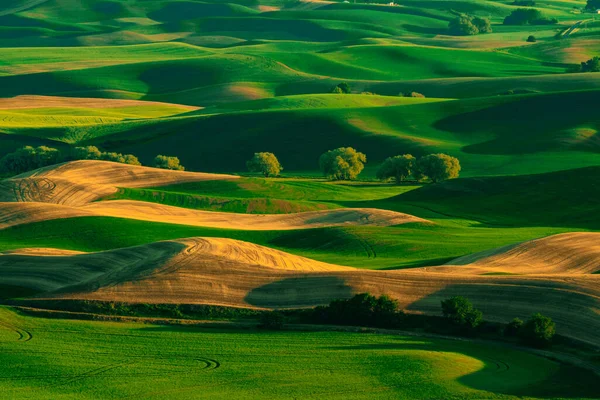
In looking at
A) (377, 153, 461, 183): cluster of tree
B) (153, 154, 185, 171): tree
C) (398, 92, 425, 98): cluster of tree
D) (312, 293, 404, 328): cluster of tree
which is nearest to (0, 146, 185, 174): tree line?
(153, 154, 185, 171): tree

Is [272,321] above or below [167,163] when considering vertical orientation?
above

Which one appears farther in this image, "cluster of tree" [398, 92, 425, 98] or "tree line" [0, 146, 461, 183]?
"cluster of tree" [398, 92, 425, 98]

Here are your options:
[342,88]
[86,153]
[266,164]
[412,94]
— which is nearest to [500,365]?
[266,164]

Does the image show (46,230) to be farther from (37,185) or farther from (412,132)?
(412,132)

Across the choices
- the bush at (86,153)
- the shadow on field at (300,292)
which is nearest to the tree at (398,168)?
the bush at (86,153)

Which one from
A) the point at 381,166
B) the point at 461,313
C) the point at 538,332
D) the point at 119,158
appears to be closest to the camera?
the point at 538,332

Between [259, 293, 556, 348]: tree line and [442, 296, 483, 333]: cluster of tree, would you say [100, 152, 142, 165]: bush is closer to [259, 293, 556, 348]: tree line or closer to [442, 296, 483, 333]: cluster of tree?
[259, 293, 556, 348]: tree line

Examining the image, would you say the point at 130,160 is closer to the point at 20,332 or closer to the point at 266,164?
the point at 266,164
